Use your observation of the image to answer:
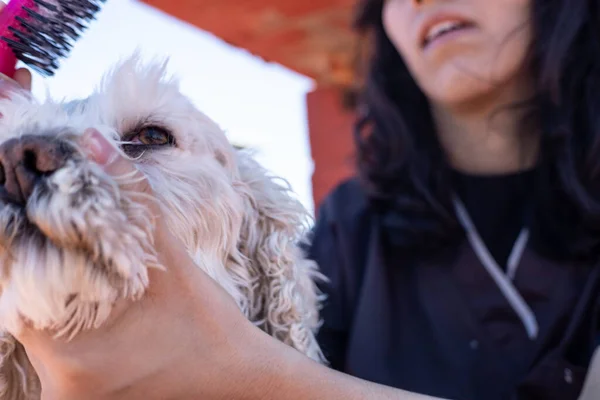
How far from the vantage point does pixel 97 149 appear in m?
1.10

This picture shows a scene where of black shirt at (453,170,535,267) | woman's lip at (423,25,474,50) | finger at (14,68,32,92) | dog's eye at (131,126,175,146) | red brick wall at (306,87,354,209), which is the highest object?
woman's lip at (423,25,474,50)

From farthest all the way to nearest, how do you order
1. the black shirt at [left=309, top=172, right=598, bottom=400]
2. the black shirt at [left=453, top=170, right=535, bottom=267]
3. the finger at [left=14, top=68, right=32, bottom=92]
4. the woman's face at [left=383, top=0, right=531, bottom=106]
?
1. the black shirt at [left=453, top=170, right=535, bottom=267]
2. the woman's face at [left=383, top=0, right=531, bottom=106]
3. the black shirt at [left=309, top=172, right=598, bottom=400]
4. the finger at [left=14, top=68, right=32, bottom=92]

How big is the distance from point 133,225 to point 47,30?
441 millimetres

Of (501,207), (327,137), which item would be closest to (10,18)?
(501,207)

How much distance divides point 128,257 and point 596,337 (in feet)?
4.49

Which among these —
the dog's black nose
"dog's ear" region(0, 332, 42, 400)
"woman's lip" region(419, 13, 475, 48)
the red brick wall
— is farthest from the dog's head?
the red brick wall

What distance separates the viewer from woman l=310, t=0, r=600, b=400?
208 centimetres

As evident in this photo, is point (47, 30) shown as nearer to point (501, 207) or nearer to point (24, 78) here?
point (24, 78)

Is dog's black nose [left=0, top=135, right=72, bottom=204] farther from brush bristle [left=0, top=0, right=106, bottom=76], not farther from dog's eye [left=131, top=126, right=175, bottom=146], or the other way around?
dog's eye [left=131, top=126, right=175, bottom=146]

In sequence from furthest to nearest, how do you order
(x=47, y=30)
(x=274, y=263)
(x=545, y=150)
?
(x=545, y=150), (x=274, y=263), (x=47, y=30)

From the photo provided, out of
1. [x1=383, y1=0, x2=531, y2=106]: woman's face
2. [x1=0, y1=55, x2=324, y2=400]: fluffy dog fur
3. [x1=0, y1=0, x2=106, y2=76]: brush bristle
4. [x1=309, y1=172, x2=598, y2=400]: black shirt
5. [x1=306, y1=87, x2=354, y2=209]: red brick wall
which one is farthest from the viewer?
[x1=306, y1=87, x2=354, y2=209]: red brick wall

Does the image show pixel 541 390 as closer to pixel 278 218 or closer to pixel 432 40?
pixel 278 218

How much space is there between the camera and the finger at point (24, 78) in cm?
141

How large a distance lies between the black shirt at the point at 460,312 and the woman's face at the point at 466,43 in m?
0.33
